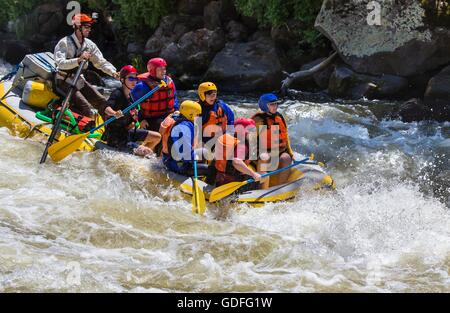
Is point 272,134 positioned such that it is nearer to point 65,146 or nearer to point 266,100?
point 266,100

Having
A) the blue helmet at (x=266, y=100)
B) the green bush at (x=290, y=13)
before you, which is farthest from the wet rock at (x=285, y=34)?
the blue helmet at (x=266, y=100)

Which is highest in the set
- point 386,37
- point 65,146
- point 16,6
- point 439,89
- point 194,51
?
point 386,37

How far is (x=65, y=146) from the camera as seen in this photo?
7.63m

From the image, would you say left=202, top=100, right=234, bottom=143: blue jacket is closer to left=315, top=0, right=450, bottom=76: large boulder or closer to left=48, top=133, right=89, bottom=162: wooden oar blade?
left=48, top=133, right=89, bottom=162: wooden oar blade

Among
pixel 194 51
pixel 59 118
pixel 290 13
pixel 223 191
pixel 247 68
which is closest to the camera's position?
pixel 223 191

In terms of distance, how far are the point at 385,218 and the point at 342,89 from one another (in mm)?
4832

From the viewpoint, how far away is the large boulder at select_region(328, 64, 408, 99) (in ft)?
34.1

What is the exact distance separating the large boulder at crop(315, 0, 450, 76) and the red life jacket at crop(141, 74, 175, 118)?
147 inches

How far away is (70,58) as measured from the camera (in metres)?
8.34

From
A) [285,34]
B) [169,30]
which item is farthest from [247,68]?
[169,30]

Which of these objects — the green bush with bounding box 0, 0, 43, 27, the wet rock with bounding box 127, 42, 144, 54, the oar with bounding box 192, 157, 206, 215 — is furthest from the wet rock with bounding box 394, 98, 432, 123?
the green bush with bounding box 0, 0, 43, 27

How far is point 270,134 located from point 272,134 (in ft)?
0.07
